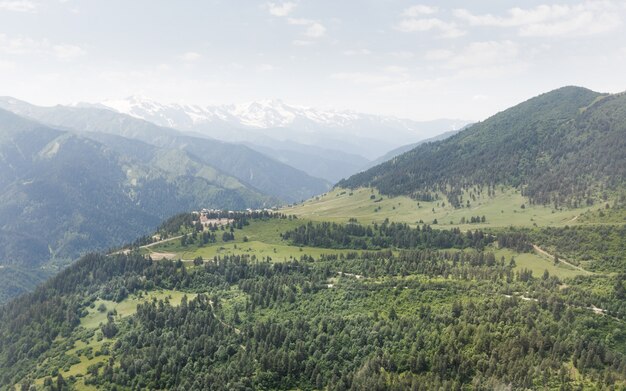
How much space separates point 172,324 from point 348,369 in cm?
7669

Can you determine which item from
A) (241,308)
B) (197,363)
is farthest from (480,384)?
(241,308)

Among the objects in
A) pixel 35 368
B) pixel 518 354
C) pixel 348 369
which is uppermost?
pixel 518 354

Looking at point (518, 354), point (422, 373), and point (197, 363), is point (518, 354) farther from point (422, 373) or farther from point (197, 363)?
point (197, 363)

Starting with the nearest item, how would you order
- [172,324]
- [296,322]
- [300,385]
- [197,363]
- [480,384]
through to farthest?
[480,384]
[300,385]
[197,363]
[296,322]
[172,324]

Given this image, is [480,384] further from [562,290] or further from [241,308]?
[241,308]

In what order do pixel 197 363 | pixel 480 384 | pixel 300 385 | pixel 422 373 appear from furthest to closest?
pixel 197 363 < pixel 300 385 < pixel 422 373 < pixel 480 384

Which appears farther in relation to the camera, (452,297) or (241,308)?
(241,308)

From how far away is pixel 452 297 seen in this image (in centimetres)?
17950

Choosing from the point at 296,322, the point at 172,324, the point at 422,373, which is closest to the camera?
the point at 422,373

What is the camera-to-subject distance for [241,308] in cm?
19400

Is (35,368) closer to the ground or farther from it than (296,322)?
closer to the ground

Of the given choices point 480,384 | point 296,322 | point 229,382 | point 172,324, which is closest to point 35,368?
point 172,324

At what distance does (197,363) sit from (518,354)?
99120mm

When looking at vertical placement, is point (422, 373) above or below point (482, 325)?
below
